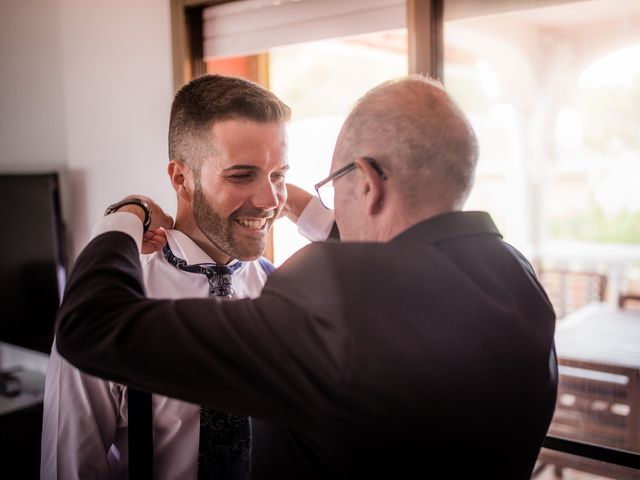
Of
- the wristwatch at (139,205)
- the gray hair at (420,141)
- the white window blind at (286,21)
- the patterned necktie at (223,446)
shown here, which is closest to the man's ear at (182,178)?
the wristwatch at (139,205)

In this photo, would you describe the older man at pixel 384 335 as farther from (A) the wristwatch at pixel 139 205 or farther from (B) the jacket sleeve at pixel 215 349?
(A) the wristwatch at pixel 139 205

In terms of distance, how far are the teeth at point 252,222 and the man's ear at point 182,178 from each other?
0.16m

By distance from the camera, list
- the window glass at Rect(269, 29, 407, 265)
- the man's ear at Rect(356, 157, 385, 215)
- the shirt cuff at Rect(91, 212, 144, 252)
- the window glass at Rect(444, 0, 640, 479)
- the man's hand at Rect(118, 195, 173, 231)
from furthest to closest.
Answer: the window glass at Rect(269, 29, 407, 265)
the window glass at Rect(444, 0, 640, 479)
the man's hand at Rect(118, 195, 173, 231)
the shirt cuff at Rect(91, 212, 144, 252)
the man's ear at Rect(356, 157, 385, 215)

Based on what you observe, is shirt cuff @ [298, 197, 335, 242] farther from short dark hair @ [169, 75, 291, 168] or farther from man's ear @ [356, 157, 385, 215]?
man's ear @ [356, 157, 385, 215]

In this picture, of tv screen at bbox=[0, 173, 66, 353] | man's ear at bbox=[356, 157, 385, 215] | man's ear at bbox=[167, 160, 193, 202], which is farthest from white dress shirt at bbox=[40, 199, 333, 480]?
tv screen at bbox=[0, 173, 66, 353]

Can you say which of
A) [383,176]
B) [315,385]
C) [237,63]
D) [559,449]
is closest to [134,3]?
[237,63]

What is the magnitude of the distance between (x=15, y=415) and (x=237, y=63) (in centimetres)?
197

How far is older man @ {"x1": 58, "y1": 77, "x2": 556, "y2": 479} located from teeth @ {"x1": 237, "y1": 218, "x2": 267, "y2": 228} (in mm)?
552

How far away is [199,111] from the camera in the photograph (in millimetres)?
1419

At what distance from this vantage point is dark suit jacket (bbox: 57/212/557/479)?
0.77 metres

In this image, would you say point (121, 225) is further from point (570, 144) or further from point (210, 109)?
point (570, 144)

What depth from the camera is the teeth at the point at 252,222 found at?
1445 mm

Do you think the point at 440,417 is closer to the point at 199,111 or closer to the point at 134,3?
the point at 199,111

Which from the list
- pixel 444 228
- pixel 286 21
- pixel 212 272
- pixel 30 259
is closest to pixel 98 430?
pixel 212 272
